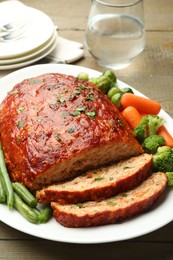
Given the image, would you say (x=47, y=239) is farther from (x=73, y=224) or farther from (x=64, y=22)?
(x=64, y=22)

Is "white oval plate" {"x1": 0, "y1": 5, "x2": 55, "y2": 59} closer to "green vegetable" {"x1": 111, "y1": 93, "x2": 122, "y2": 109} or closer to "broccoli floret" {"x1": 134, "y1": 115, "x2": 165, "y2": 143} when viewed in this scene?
"green vegetable" {"x1": 111, "y1": 93, "x2": 122, "y2": 109}

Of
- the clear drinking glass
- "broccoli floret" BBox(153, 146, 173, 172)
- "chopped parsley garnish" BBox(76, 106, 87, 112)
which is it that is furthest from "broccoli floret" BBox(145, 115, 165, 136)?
the clear drinking glass

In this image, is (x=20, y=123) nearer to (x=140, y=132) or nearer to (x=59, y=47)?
(x=140, y=132)

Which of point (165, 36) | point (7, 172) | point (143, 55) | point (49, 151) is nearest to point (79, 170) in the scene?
point (49, 151)

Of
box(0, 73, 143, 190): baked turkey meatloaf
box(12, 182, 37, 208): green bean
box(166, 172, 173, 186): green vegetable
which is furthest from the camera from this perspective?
box(166, 172, 173, 186): green vegetable

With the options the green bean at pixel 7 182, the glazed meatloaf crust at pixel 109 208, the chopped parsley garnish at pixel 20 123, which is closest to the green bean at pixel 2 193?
the green bean at pixel 7 182

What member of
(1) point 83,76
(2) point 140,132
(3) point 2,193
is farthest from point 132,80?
(3) point 2,193
